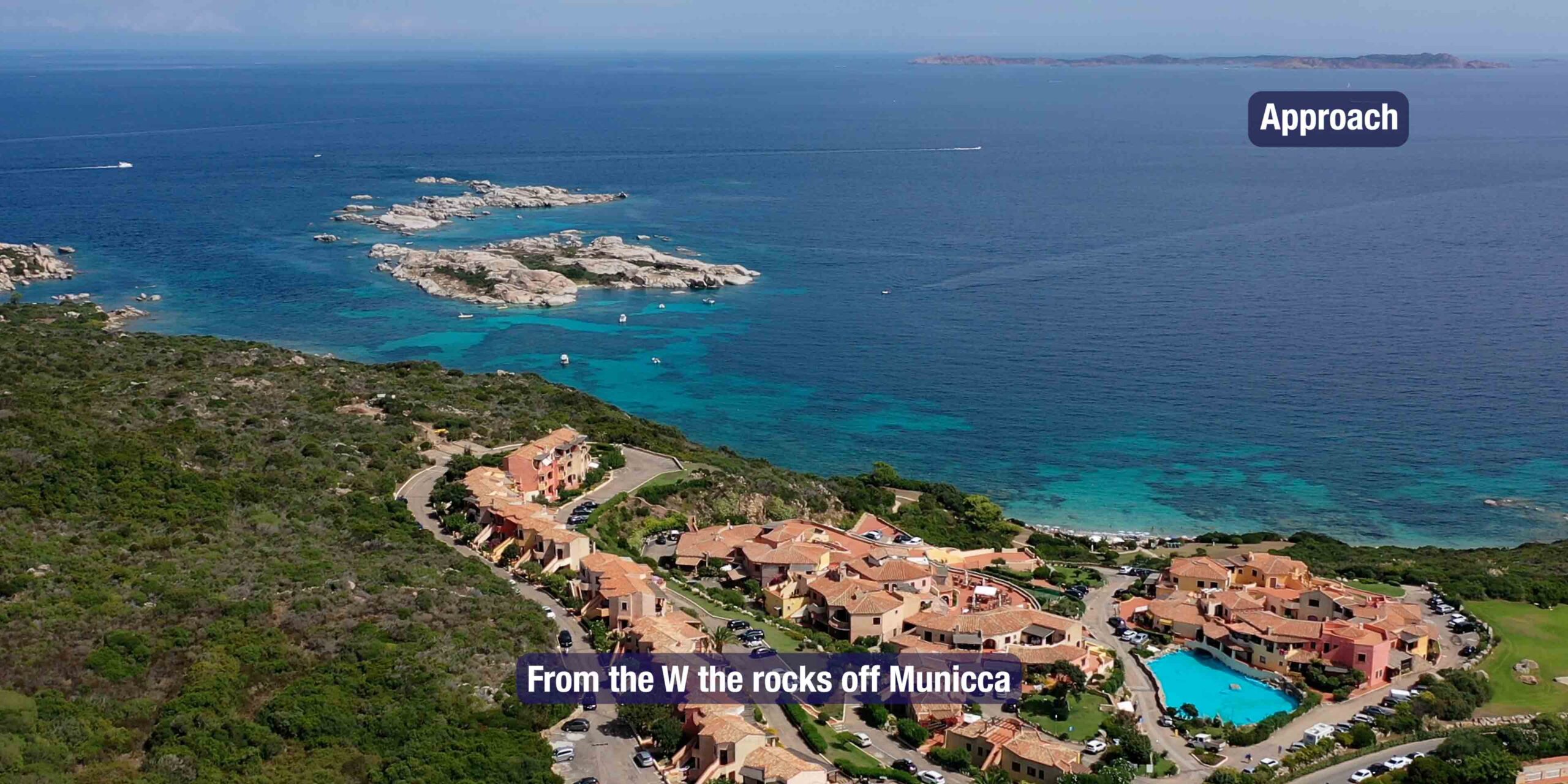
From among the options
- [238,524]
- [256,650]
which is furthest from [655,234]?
[256,650]

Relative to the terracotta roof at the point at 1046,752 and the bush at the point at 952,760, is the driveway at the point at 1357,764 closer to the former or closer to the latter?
the terracotta roof at the point at 1046,752

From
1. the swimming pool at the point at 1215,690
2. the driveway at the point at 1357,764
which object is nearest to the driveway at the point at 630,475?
the swimming pool at the point at 1215,690

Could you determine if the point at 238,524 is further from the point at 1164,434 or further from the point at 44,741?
the point at 1164,434

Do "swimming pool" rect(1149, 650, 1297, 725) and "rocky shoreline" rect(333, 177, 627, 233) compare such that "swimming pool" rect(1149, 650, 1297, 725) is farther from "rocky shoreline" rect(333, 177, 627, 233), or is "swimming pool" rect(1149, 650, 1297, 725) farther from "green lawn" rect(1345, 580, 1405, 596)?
"rocky shoreline" rect(333, 177, 627, 233)

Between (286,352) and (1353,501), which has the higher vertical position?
(286,352)

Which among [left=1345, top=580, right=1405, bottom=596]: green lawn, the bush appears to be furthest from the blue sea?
the bush
